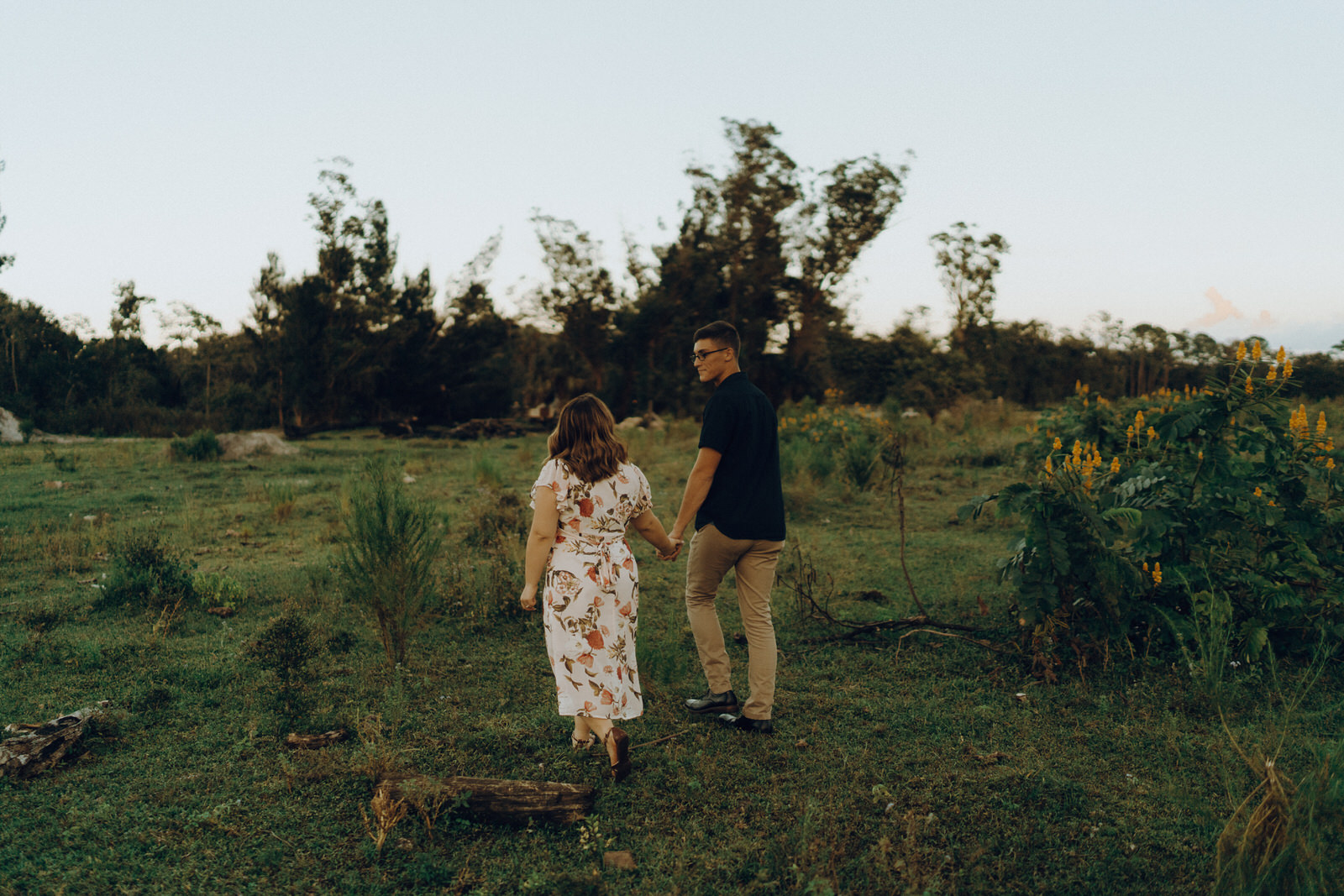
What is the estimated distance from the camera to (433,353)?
3544 centimetres

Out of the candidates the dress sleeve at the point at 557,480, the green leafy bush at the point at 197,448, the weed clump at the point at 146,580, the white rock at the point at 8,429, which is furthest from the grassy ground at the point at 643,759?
the white rock at the point at 8,429

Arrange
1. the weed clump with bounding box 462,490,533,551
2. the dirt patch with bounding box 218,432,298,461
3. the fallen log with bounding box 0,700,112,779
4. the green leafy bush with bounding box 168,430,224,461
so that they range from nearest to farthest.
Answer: the fallen log with bounding box 0,700,112,779, the weed clump with bounding box 462,490,533,551, the green leafy bush with bounding box 168,430,224,461, the dirt patch with bounding box 218,432,298,461

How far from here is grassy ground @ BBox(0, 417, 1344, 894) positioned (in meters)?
2.89

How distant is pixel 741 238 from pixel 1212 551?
1105 inches

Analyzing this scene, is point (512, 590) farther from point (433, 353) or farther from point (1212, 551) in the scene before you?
point (433, 353)

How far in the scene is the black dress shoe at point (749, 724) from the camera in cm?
408

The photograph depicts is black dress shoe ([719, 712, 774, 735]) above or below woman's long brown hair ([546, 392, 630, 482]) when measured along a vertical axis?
below

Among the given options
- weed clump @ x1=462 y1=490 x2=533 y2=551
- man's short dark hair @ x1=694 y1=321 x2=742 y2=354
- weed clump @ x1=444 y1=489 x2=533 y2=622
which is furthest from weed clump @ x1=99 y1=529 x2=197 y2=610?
man's short dark hair @ x1=694 y1=321 x2=742 y2=354

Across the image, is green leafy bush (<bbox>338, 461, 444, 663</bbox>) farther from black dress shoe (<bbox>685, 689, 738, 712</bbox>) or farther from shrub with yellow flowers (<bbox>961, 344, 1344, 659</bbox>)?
shrub with yellow flowers (<bbox>961, 344, 1344, 659</bbox>)

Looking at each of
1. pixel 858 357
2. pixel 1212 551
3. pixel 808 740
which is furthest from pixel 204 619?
pixel 858 357

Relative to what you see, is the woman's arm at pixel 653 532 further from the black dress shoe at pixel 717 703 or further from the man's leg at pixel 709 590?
the black dress shoe at pixel 717 703

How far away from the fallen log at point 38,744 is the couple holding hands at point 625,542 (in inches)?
87.5

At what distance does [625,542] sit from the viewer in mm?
3887

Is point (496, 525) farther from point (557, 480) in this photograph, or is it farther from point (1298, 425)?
point (1298, 425)
